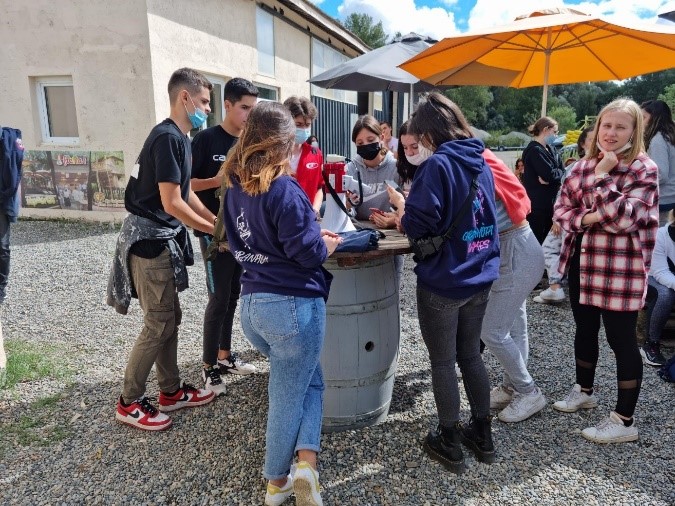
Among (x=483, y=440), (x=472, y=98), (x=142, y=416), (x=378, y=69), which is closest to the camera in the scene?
(x=483, y=440)

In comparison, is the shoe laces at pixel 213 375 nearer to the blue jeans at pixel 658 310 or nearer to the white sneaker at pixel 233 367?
the white sneaker at pixel 233 367

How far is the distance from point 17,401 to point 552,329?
4.03 meters

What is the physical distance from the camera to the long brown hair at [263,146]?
74.6 inches

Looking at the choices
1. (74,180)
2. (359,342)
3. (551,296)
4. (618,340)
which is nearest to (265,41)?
(74,180)

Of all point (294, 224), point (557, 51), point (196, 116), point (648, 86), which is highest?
point (648, 86)

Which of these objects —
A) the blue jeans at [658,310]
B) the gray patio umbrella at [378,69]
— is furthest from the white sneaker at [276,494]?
the gray patio umbrella at [378,69]

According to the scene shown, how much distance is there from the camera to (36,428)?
281cm

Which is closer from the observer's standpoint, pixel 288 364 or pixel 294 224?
pixel 294 224

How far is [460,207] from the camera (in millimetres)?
2152

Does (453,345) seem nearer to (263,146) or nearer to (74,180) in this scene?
(263,146)

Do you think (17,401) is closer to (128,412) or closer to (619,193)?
(128,412)

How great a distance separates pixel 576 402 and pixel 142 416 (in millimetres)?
2512

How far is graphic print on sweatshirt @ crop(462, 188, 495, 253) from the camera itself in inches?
86.6

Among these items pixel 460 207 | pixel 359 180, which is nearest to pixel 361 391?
pixel 460 207
